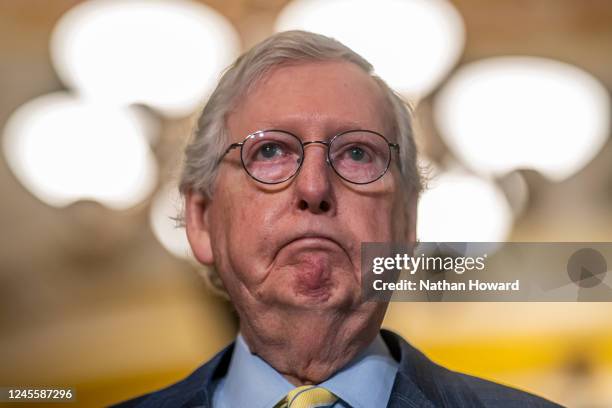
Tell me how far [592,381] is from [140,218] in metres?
1.15

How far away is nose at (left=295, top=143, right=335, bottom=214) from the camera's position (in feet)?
4.08

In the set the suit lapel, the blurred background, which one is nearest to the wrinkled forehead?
the blurred background

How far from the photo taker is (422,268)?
149 cm

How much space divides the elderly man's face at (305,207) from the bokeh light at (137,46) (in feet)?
1.51

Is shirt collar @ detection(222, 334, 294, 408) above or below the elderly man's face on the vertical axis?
below

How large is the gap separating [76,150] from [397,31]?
80 centimetres

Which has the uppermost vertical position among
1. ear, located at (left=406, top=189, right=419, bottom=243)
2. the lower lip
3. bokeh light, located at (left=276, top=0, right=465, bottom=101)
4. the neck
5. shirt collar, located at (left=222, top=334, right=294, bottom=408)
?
bokeh light, located at (left=276, top=0, right=465, bottom=101)

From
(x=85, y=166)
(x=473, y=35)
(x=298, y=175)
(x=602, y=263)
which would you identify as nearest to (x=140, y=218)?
(x=85, y=166)

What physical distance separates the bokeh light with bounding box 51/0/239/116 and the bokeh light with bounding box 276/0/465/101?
20 centimetres

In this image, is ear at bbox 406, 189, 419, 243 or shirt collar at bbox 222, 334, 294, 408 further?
ear at bbox 406, 189, 419, 243

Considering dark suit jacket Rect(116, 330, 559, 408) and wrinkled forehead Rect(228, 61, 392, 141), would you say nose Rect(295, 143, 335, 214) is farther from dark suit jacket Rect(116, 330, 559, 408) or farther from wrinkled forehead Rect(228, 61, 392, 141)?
dark suit jacket Rect(116, 330, 559, 408)

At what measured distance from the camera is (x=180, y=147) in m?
1.61

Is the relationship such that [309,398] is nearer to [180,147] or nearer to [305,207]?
[305,207]

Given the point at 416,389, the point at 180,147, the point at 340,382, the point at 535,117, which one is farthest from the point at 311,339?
the point at 535,117
